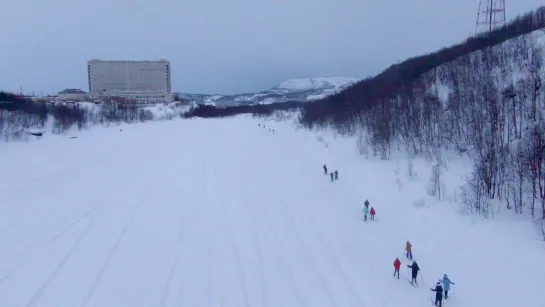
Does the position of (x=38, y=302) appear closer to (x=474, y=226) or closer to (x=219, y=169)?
(x=474, y=226)

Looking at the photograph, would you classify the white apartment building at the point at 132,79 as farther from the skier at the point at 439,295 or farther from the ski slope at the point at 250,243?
the skier at the point at 439,295

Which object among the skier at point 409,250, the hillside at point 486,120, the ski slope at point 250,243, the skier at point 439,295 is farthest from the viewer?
the hillside at point 486,120

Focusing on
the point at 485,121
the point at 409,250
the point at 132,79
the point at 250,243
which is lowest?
the point at 250,243

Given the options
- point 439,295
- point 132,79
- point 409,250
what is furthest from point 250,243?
point 132,79

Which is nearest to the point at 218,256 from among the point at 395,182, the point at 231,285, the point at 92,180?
the point at 231,285

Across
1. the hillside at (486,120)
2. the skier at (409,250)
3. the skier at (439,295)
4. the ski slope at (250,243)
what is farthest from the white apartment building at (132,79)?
the skier at (439,295)

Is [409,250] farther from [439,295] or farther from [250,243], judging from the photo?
[250,243]
